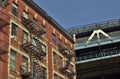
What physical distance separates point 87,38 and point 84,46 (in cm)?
292

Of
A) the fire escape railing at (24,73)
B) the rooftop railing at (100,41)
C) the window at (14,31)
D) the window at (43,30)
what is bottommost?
the fire escape railing at (24,73)

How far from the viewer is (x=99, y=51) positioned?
64.9 m

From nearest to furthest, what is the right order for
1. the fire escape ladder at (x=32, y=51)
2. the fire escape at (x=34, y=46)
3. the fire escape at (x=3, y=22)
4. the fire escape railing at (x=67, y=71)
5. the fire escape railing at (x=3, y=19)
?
the fire escape at (x=3, y=22) → the fire escape railing at (x=3, y=19) → the fire escape ladder at (x=32, y=51) → the fire escape at (x=34, y=46) → the fire escape railing at (x=67, y=71)

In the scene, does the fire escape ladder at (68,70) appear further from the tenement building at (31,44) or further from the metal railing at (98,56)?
the metal railing at (98,56)

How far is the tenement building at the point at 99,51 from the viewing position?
63.3 metres

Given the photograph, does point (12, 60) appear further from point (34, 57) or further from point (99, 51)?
point (99, 51)

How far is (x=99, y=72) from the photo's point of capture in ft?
213

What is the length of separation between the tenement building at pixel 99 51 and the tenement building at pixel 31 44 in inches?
237

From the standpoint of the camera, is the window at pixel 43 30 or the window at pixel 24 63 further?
the window at pixel 43 30

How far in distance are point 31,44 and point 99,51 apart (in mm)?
24135

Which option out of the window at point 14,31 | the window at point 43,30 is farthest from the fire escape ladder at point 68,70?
the window at point 14,31

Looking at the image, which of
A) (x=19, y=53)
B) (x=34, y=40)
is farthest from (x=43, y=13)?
(x=19, y=53)

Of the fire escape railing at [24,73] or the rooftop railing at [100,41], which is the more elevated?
the rooftop railing at [100,41]

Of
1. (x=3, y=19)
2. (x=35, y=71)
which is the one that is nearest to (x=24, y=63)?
(x=35, y=71)
